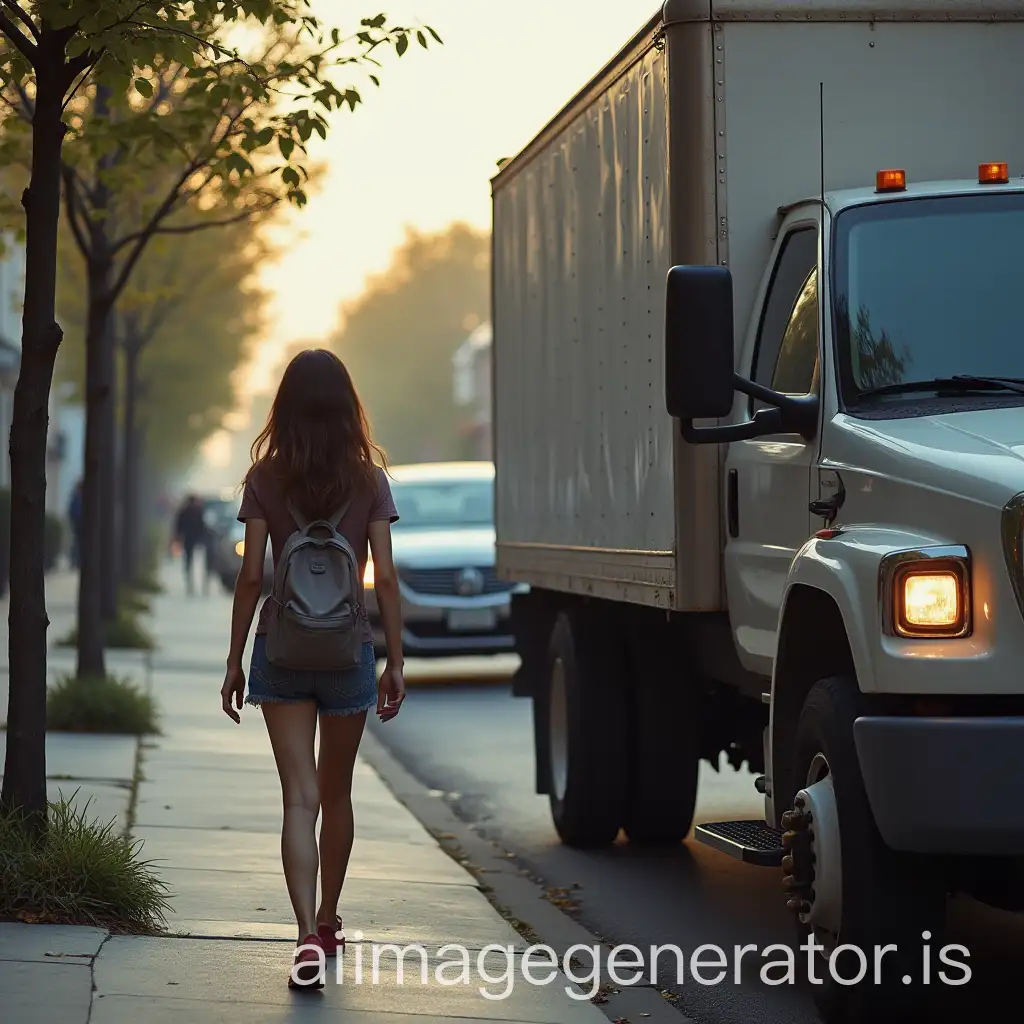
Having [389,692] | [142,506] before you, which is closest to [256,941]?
[389,692]

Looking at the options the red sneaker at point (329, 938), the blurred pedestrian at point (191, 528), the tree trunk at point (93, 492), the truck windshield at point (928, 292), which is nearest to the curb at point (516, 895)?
the red sneaker at point (329, 938)

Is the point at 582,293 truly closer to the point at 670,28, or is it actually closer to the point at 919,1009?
the point at 670,28

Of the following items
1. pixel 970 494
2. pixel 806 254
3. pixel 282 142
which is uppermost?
pixel 282 142

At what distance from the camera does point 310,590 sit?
6.08m

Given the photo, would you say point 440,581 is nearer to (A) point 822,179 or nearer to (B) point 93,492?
(B) point 93,492

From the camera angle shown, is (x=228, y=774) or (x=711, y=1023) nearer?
(x=711, y=1023)

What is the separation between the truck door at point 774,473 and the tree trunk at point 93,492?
27.2 ft

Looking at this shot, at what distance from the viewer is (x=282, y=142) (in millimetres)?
9953

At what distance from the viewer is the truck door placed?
6.76 meters

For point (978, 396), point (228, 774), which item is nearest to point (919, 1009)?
point (978, 396)

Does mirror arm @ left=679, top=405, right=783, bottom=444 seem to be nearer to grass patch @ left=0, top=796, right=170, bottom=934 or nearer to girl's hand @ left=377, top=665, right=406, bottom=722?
girl's hand @ left=377, top=665, right=406, bottom=722

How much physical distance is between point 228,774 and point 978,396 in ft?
23.1

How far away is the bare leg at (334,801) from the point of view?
635 cm

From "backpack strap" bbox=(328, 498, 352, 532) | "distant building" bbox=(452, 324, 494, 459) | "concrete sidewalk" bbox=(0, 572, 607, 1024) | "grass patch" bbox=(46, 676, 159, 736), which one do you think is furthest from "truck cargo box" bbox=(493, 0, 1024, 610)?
"distant building" bbox=(452, 324, 494, 459)
